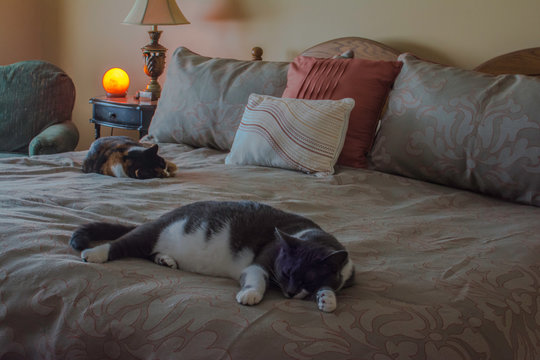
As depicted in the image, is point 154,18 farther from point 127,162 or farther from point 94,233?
point 94,233

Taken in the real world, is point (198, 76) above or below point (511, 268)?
above

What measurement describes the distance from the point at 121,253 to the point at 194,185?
621 mm

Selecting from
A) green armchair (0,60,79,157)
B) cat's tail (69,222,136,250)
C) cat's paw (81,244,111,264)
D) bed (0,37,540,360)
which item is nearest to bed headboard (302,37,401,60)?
bed (0,37,540,360)

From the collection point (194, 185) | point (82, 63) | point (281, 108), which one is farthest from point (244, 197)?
point (82, 63)

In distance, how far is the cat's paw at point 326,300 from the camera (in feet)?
2.87

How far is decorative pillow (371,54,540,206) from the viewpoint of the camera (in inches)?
64.6

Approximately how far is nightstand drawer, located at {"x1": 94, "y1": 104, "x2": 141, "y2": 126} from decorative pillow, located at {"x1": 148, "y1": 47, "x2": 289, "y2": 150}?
19.8 inches

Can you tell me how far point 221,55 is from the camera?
3217 mm

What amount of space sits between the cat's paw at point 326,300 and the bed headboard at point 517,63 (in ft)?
5.46

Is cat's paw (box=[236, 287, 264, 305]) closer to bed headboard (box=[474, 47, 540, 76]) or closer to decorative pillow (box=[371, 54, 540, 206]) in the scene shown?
decorative pillow (box=[371, 54, 540, 206])

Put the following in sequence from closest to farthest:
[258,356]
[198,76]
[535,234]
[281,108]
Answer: [258,356]
[535,234]
[281,108]
[198,76]

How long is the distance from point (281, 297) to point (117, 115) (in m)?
2.28

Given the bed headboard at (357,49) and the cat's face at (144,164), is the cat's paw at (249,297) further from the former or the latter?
the bed headboard at (357,49)

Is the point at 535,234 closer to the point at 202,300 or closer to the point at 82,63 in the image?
the point at 202,300
